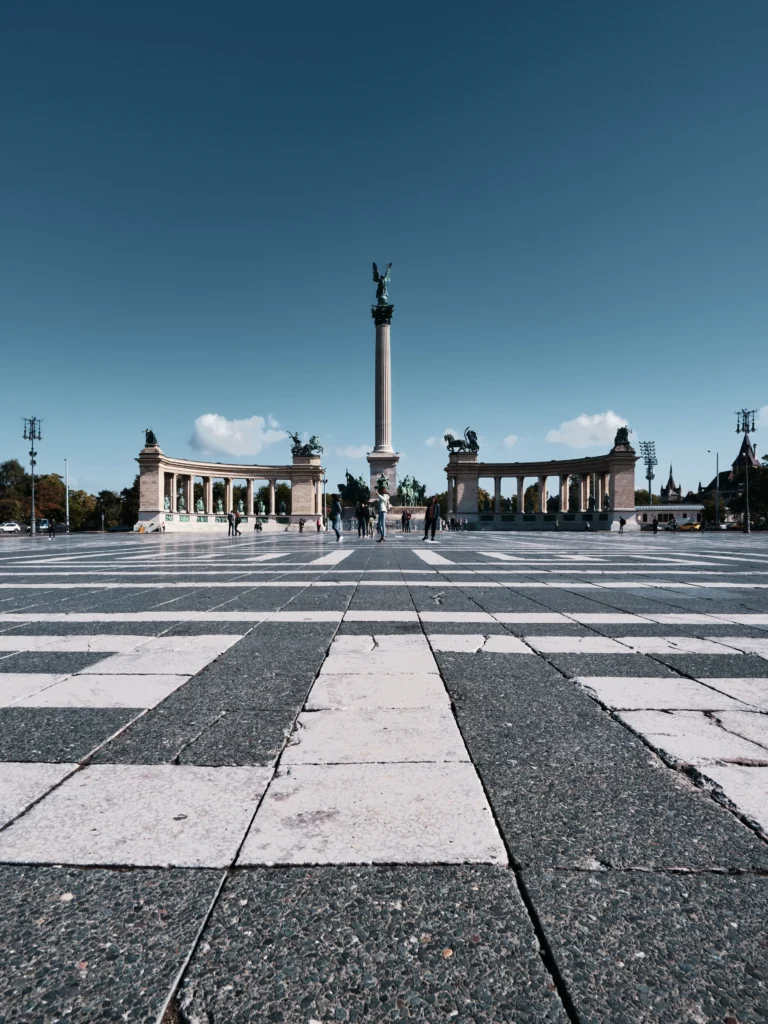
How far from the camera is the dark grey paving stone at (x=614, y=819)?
6.30 ft

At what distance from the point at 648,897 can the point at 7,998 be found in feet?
5.52

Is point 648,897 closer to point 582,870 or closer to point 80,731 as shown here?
point 582,870

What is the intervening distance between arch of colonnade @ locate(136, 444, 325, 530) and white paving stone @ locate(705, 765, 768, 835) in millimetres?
60472

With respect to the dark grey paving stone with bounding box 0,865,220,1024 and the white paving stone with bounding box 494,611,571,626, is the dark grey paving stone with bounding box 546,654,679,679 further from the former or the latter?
the dark grey paving stone with bounding box 0,865,220,1024

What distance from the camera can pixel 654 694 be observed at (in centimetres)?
364

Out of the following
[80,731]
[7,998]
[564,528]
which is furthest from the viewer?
[564,528]

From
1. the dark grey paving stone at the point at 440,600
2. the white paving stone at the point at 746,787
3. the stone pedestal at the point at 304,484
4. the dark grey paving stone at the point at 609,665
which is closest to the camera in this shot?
the white paving stone at the point at 746,787

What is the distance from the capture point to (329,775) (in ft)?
8.17

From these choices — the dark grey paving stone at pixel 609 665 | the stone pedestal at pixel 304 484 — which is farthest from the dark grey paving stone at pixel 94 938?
the stone pedestal at pixel 304 484

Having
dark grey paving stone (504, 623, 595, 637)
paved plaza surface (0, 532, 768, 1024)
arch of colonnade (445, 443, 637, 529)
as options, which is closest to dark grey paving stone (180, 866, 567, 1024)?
paved plaza surface (0, 532, 768, 1024)

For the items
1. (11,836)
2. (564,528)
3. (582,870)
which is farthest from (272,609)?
(564,528)

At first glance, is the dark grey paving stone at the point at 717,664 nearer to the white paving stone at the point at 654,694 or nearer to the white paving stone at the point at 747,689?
the white paving stone at the point at 747,689

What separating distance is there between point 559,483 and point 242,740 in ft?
229

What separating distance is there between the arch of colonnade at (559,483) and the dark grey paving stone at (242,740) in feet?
194
